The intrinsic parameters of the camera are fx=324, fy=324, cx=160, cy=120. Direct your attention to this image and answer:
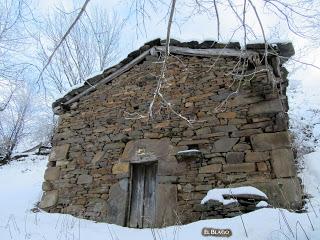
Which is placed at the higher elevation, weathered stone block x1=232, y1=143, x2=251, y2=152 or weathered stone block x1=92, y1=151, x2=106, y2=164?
weathered stone block x1=92, y1=151, x2=106, y2=164

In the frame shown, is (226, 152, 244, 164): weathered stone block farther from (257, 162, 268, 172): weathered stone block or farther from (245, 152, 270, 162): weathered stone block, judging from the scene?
(257, 162, 268, 172): weathered stone block

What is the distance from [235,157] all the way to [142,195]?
183 centimetres

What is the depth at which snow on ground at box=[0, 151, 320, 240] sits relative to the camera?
3.53m

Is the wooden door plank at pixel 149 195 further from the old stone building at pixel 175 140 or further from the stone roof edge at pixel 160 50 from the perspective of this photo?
the stone roof edge at pixel 160 50

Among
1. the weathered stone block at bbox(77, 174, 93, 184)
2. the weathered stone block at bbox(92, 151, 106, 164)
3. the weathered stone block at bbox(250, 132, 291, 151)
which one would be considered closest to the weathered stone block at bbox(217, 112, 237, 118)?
the weathered stone block at bbox(250, 132, 291, 151)

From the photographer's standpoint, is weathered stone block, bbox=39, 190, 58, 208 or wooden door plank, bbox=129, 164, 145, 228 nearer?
wooden door plank, bbox=129, 164, 145, 228

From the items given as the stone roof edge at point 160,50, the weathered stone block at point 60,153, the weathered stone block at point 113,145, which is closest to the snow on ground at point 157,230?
the weathered stone block at point 60,153

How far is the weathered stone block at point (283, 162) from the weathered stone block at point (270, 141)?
0.30 feet

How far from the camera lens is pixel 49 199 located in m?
6.39

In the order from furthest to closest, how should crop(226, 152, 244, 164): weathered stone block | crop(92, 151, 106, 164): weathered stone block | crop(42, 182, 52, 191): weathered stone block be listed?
crop(42, 182, 52, 191): weathered stone block
crop(92, 151, 106, 164): weathered stone block
crop(226, 152, 244, 164): weathered stone block

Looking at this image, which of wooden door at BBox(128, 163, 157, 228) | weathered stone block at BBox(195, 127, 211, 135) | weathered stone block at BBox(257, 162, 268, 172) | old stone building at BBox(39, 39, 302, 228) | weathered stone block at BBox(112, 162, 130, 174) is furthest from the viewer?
weathered stone block at BBox(112, 162, 130, 174)

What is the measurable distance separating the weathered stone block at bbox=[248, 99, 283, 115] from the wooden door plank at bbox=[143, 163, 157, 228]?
2.00 metres

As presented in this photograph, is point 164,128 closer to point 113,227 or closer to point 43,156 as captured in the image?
point 113,227

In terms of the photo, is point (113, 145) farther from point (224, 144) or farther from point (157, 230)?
point (157, 230)
